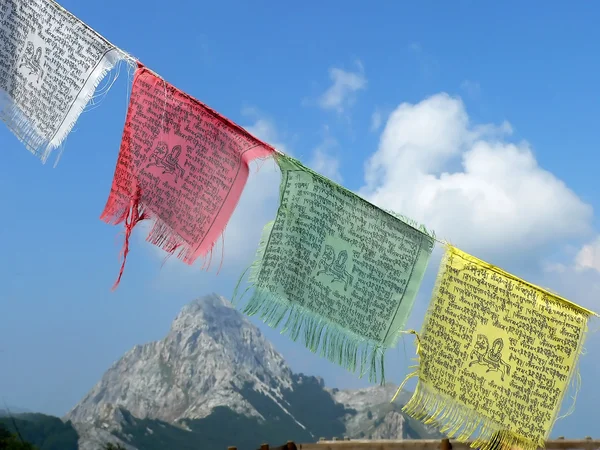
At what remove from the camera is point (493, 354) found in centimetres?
371

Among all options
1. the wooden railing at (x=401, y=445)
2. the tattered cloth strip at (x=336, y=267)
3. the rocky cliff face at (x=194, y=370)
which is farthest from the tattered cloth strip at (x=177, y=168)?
the rocky cliff face at (x=194, y=370)

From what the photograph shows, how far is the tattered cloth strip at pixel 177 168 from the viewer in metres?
4.17

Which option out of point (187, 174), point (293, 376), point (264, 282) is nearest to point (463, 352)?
point (264, 282)

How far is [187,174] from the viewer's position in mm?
4270

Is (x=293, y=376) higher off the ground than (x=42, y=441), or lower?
higher

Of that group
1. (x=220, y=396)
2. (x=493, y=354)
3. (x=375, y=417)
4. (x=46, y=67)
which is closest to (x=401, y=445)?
(x=493, y=354)

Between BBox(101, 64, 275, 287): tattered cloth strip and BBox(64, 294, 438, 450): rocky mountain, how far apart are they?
333 feet

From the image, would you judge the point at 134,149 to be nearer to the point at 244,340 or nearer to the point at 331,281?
the point at 331,281

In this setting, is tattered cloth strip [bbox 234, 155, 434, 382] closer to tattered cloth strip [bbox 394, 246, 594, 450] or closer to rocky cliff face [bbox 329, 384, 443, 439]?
tattered cloth strip [bbox 394, 246, 594, 450]

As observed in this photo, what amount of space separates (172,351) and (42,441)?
49.5 m

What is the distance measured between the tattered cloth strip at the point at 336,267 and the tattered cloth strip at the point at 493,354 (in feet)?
0.66

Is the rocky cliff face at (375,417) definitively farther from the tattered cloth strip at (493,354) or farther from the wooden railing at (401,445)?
the tattered cloth strip at (493,354)

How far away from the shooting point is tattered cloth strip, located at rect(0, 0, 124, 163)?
177 inches

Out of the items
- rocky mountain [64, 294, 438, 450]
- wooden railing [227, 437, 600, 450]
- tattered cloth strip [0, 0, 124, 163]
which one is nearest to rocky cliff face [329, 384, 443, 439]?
rocky mountain [64, 294, 438, 450]
